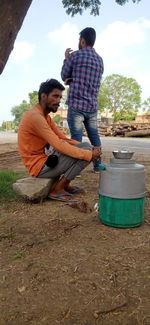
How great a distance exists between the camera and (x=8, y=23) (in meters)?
3.97

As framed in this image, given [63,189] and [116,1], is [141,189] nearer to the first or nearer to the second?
[63,189]

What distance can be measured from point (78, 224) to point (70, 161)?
778 mm

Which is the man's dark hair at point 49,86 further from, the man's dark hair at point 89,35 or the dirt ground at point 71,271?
the man's dark hair at point 89,35

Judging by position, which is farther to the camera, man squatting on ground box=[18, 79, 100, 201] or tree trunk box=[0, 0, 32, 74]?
tree trunk box=[0, 0, 32, 74]

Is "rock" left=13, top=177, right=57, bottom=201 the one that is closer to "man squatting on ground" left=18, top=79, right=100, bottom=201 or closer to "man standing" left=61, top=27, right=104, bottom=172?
"man squatting on ground" left=18, top=79, right=100, bottom=201

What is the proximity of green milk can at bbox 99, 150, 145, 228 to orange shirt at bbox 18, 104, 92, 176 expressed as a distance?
54 centimetres

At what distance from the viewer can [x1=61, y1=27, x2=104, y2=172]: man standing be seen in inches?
156

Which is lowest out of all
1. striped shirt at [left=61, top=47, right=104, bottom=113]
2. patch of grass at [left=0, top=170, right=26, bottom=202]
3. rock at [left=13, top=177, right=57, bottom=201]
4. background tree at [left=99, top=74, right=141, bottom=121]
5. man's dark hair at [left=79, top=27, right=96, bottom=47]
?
patch of grass at [left=0, top=170, right=26, bottom=202]

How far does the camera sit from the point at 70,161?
2.99 m

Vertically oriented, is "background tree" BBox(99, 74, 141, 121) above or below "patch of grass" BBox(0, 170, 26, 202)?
above

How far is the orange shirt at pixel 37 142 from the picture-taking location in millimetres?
2777

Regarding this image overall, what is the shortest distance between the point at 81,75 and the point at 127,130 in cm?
1619

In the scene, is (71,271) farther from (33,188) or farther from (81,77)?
(81,77)

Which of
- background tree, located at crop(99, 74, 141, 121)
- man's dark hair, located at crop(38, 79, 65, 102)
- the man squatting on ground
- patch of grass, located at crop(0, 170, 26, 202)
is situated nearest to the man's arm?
the man squatting on ground
